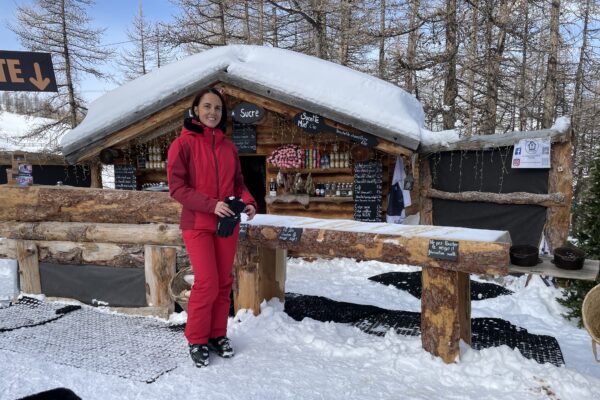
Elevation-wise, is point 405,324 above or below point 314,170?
below

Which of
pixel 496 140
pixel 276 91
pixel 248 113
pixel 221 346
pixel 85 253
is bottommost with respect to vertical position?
pixel 221 346

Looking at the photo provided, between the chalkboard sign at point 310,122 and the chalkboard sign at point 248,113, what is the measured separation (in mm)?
826

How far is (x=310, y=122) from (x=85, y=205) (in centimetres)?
412

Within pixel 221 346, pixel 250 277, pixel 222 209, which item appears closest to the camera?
pixel 222 209

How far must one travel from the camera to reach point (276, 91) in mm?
7414

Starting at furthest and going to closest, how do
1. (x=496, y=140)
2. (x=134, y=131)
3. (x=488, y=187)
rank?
(x=134, y=131)
(x=488, y=187)
(x=496, y=140)

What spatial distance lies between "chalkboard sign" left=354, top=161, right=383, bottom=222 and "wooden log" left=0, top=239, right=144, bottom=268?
460cm

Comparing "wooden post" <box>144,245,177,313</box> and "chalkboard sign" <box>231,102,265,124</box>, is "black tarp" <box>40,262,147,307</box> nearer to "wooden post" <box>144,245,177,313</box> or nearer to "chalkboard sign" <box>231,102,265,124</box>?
"wooden post" <box>144,245,177,313</box>

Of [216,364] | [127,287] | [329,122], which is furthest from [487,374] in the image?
[329,122]

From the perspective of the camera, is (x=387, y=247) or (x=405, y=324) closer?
(x=387, y=247)

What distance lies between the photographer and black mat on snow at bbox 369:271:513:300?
21.0ft

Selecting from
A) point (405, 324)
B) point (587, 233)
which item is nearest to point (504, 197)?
point (587, 233)

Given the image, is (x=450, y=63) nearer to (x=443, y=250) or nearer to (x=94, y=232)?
(x=443, y=250)

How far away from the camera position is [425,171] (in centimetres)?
880
